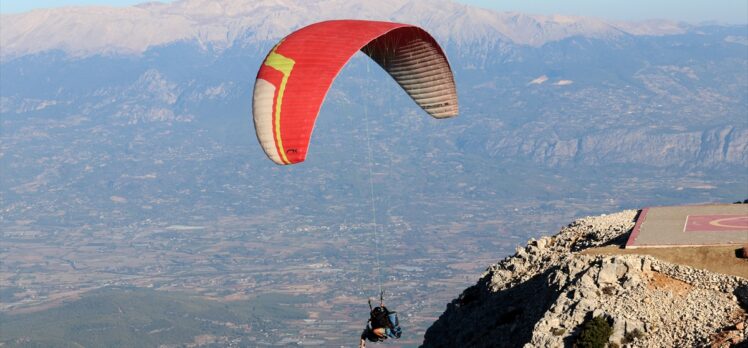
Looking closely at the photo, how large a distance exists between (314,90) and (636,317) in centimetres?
1350

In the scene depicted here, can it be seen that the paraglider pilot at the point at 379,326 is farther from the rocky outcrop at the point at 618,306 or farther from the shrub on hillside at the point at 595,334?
the shrub on hillside at the point at 595,334

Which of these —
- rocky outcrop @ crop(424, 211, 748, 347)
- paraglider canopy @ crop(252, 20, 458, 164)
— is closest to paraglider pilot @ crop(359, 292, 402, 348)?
rocky outcrop @ crop(424, 211, 748, 347)

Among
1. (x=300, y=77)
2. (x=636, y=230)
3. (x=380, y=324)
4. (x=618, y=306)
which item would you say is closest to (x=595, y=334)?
(x=618, y=306)

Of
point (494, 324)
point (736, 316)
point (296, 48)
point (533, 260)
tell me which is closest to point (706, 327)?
point (736, 316)

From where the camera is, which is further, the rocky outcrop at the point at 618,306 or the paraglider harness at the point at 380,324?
the paraglider harness at the point at 380,324

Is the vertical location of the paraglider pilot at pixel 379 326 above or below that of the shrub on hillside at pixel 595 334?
above

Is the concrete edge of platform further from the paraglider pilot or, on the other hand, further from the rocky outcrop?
the paraglider pilot

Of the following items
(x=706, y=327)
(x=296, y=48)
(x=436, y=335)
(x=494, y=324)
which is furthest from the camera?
(x=436, y=335)

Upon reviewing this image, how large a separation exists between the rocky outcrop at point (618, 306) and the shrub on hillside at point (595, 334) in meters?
0.27

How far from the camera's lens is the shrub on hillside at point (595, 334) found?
41.1m

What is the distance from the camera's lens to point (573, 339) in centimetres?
4234

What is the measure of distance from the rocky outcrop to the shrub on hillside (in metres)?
0.27

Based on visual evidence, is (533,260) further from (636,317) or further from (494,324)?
(636,317)

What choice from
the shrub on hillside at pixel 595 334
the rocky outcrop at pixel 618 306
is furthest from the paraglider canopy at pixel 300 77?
the shrub on hillside at pixel 595 334
